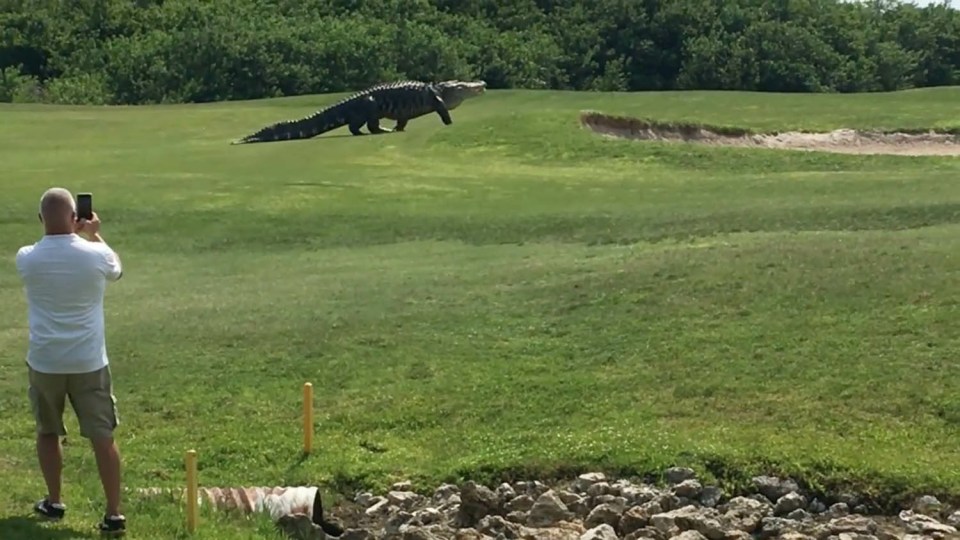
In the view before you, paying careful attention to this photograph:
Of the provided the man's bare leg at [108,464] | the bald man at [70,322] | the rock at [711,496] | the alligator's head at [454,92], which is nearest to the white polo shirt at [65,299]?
the bald man at [70,322]

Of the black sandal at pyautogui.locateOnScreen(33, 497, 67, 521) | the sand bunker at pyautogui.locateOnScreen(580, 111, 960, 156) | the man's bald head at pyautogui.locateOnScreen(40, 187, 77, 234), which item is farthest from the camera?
the sand bunker at pyautogui.locateOnScreen(580, 111, 960, 156)

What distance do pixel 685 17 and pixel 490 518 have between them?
58135mm

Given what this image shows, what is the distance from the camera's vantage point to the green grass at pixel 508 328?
413 inches

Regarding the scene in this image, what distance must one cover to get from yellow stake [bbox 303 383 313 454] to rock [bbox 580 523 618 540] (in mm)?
2406

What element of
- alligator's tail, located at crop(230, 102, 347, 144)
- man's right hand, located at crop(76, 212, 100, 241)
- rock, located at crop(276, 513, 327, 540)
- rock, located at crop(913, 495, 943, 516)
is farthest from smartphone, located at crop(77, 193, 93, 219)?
alligator's tail, located at crop(230, 102, 347, 144)

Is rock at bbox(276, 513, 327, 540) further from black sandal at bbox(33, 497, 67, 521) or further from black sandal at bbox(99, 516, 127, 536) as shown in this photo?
black sandal at bbox(33, 497, 67, 521)

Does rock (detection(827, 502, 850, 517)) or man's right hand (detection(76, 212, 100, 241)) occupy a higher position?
man's right hand (detection(76, 212, 100, 241))

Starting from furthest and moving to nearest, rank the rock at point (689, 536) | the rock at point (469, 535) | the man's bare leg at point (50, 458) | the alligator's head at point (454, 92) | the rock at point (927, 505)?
the alligator's head at point (454, 92)
the rock at point (927, 505)
the rock at point (469, 535)
the rock at point (689, 536)
the man's bare leg at point (50, 458)

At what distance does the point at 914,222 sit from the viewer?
747 inches

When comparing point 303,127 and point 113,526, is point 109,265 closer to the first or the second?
point 113,526

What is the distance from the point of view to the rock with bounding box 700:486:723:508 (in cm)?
983

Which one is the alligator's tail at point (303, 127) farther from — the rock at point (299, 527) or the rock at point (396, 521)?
the rock at point (299, 527)

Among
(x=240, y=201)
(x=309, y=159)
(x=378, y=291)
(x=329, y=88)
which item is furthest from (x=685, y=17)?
(x=378, y=291)

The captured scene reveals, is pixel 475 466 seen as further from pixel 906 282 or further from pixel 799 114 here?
pixel 799 114
